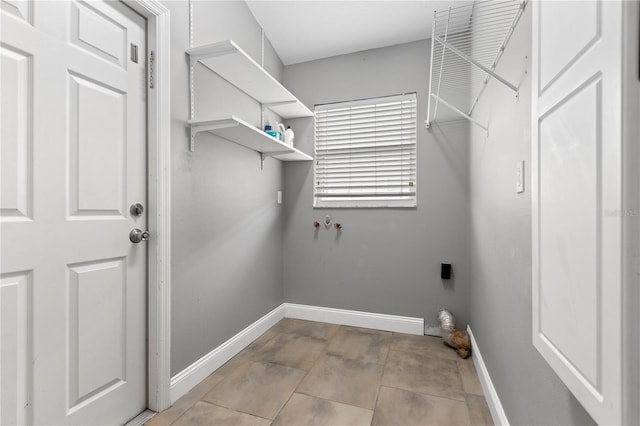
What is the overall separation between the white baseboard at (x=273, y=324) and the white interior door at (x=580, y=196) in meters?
1.69

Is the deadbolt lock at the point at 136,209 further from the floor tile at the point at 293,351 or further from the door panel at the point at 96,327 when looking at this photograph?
the floor tile at the point at 293,351

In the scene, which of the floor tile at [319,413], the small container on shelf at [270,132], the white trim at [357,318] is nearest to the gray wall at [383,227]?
the white trim at [357,318]

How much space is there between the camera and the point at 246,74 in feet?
6.36

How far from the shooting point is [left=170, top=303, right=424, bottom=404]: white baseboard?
1.64 metres

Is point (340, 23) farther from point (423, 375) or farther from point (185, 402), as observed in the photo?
point (185, 402)

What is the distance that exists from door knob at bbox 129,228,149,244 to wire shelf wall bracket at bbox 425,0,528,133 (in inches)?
60.8

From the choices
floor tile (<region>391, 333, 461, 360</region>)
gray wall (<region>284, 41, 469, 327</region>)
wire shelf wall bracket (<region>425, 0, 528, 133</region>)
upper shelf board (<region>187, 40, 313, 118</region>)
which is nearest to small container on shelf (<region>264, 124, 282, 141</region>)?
upper shelf board (<region>187, 40, 313, 118</region>)

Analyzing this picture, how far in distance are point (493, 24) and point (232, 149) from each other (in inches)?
64.9

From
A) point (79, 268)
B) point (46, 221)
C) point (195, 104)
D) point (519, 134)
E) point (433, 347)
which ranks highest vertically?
point (195, 104)

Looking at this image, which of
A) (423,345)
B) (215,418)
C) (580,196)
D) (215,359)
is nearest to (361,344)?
(423,345)

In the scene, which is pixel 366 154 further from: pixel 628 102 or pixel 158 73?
pixel 628 102

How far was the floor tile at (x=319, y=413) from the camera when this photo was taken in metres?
1.41

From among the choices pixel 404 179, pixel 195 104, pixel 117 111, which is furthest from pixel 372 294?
pixel 117 111

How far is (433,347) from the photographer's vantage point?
7.23 ft
